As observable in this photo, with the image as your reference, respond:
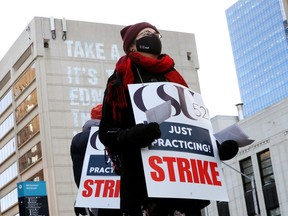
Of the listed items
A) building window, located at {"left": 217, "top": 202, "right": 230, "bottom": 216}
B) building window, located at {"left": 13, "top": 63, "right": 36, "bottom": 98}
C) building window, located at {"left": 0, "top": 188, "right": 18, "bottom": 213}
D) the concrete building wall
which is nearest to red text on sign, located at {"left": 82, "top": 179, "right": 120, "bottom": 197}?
the concrete building wall

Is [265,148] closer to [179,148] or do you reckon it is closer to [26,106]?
[26,106]

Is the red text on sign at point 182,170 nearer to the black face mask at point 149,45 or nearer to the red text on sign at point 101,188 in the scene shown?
the black face mask at point 149,45

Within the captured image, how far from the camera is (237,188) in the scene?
1672 inches

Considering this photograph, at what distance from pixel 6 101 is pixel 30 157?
906 cm

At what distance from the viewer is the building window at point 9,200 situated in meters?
70.6

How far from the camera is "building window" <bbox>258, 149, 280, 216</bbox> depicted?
3938 centimetres

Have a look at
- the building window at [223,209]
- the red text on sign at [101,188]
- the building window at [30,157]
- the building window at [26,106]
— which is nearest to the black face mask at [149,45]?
the red text on sign at [101,188]

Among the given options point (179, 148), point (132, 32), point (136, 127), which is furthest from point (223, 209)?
point (136, 127)

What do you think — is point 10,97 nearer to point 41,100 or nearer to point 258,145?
point 41,100

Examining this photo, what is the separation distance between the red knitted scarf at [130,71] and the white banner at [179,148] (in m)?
0.08

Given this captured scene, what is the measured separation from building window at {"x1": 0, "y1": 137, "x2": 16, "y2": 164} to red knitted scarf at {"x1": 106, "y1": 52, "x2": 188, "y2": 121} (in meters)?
69.4

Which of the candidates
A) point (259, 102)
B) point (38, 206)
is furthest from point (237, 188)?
point (259, 102)

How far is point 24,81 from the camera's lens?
236ft

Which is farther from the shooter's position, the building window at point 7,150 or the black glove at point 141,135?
the building window at point 7,150
